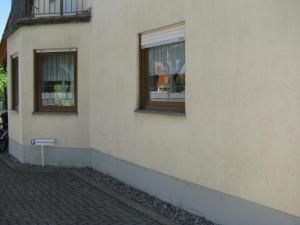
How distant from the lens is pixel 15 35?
12852 millimetres

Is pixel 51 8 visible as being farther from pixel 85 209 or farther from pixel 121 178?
pixel 85 209

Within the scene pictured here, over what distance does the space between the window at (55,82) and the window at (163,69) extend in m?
3.32

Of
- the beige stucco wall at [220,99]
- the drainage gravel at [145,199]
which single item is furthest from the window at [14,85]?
the beige stucco wall at [220,99]

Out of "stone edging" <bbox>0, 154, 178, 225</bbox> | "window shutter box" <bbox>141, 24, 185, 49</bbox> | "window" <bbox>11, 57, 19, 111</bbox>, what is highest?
"window shutter box" <bbox>141, 24, 185, 49</bbox>

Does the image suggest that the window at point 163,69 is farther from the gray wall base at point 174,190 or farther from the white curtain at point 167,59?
the gray wall base at point 174,190

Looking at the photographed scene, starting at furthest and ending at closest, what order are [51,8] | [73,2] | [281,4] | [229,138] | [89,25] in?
[51,8], [73,2], [89,25], [229,138], [281,4]

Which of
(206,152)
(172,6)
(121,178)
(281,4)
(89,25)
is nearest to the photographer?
(281,4)

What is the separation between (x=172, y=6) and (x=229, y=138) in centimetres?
229

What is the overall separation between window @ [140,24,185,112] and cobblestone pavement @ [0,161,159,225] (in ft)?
5.42

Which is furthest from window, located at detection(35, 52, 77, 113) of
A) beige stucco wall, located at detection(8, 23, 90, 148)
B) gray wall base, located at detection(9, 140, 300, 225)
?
gray wall base, located at detection(9, 140, 300, 225)

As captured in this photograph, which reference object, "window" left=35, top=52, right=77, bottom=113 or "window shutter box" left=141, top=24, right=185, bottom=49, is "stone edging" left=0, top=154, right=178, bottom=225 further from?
"window shutter box" left=141, top=24, right=185, bottom=49

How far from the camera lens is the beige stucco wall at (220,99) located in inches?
208

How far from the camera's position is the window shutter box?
7.55 metres

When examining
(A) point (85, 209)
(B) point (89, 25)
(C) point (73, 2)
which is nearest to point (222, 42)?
(A) point (85, 209)
